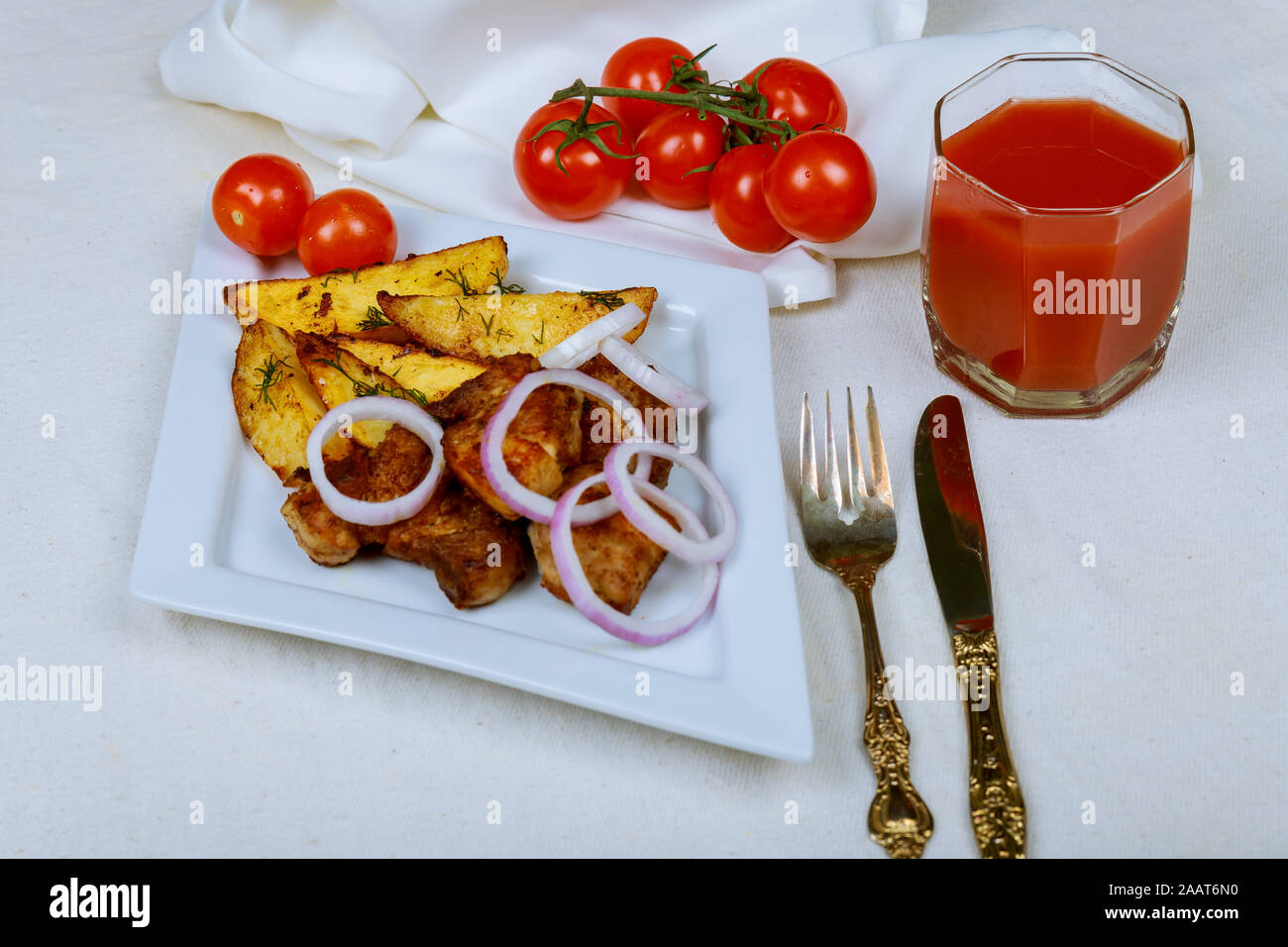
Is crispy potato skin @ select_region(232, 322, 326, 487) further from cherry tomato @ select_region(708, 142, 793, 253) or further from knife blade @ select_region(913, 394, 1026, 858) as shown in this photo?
knife blade @ select_region(913, 394, 1026, 858)

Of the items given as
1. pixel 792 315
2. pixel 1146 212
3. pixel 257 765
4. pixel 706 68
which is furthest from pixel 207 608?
pixel 706 68

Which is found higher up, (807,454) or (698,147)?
(698,147)

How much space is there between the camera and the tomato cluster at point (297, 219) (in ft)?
9.94

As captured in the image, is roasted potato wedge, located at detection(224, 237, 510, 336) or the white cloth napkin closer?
roasted potato wedge, located at detection(224, 237, 510, 336)

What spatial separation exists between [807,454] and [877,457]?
0.15 metres

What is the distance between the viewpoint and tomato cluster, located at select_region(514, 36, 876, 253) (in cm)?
318

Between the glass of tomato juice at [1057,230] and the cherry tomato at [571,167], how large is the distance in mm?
894

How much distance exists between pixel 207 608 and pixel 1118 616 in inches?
70.1

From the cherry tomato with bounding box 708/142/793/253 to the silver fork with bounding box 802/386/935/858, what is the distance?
0.61m

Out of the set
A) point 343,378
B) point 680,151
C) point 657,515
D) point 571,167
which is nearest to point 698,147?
point 680,151

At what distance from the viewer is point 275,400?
8.56 ft
